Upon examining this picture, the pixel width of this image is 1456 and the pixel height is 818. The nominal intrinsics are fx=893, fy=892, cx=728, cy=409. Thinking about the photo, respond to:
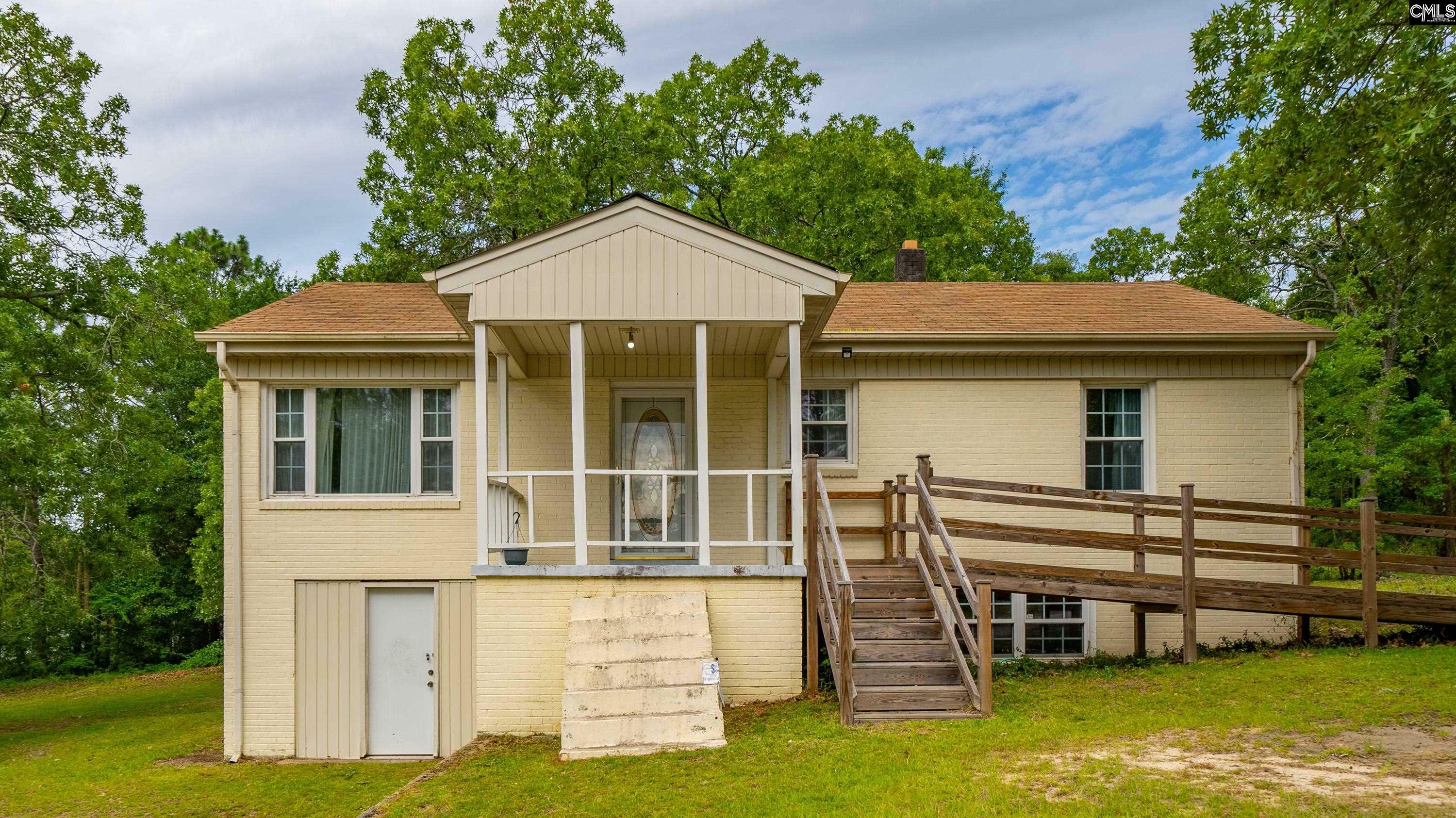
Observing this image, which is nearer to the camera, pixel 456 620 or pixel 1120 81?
pixel 456 620

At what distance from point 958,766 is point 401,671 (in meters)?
7.05

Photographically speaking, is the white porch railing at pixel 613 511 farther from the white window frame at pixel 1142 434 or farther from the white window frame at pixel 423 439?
the white window frame at pixel 1142 434

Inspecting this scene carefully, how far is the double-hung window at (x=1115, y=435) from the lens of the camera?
10906 millimetres

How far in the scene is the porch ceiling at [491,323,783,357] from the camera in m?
9.16

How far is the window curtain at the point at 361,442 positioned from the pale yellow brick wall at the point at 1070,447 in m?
5.50

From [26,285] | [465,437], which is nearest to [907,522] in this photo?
[465,437]

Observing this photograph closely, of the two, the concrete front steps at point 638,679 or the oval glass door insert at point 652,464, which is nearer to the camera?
the concrete front steps at point 638,679

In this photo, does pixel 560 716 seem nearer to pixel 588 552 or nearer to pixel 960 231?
pixel 588 552

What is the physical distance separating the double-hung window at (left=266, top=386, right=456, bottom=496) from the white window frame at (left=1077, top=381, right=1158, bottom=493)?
7532 mm

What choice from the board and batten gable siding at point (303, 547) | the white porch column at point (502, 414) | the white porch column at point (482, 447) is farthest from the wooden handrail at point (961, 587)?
the board and batten gable siding at point (303, 547)

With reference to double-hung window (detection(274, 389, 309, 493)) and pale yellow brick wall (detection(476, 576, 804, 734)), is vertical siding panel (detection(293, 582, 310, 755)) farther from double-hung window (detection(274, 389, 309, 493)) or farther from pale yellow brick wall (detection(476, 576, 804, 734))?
pale yellow brick wall (detection(476, 576, 804, 734))

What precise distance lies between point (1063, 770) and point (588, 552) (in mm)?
6669

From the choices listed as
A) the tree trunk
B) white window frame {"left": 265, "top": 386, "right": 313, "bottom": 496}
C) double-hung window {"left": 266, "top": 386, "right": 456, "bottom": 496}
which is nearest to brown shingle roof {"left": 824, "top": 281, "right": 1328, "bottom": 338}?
double-hung window {"left": 266, "top": 386, "right": 456, "bottom": 496}

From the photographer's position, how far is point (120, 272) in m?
13.8
